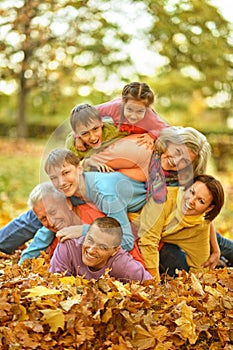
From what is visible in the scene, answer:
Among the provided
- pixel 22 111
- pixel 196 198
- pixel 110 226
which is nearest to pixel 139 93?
pixel 196 198

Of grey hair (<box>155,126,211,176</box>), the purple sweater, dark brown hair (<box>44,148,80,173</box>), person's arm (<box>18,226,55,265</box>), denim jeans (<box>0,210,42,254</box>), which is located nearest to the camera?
the purple sweater

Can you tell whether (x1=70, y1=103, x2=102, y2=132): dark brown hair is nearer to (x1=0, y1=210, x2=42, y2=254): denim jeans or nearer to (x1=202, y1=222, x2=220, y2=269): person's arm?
(x1=0, y1=210, x2=42, y2=254): denim jeans

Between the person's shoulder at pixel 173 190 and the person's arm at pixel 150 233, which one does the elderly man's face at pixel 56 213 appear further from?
the person's shoulder at pixel 173 190

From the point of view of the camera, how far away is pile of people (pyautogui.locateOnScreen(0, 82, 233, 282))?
4027mm

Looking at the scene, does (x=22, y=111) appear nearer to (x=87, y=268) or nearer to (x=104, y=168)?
(x=104, y=168)

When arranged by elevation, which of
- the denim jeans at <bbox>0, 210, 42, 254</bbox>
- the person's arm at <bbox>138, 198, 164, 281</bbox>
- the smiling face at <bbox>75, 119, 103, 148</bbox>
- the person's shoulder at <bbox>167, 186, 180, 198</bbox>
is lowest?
the denim jeans at <bbox>0, 210, 42, 254</bbox>

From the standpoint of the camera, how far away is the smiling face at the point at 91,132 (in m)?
4.06

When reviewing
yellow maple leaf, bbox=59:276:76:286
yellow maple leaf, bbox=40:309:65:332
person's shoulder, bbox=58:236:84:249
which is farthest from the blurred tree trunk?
yellow maple leaf, bbox=40:309:65:332

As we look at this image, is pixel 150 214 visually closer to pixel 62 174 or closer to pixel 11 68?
pixel 62 174

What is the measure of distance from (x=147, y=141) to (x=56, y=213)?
749 millimetres

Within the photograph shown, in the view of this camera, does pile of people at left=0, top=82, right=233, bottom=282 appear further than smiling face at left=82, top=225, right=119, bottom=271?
Yes

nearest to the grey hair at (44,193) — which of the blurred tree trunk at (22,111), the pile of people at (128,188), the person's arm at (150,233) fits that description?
the pile of people at (128,188)

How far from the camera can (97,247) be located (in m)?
3.77

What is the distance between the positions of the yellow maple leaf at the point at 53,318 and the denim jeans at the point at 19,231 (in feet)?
5.59
